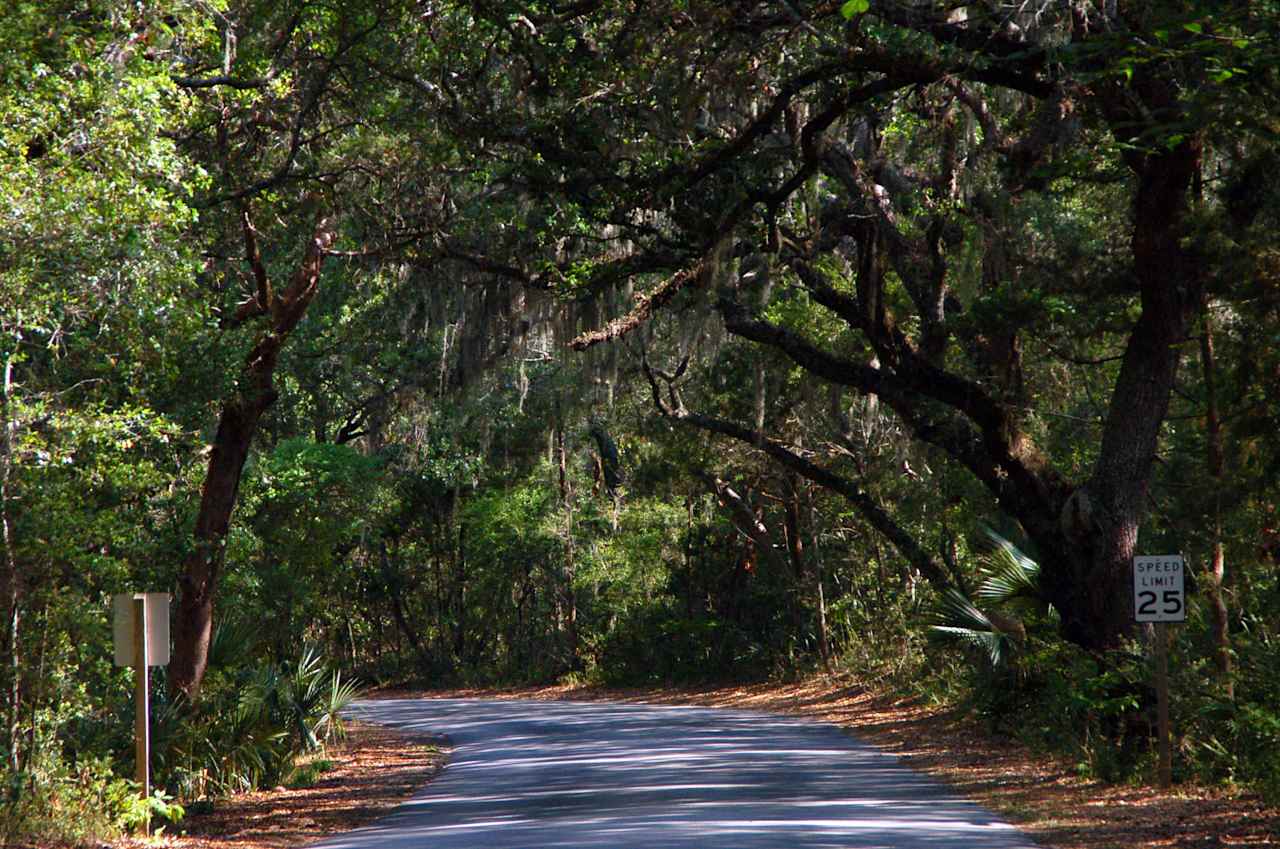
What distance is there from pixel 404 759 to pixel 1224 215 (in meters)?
12.7

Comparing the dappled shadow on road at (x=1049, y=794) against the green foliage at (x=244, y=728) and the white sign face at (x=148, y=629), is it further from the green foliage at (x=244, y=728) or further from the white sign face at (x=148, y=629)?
the green foliage at (x=244, y=728)

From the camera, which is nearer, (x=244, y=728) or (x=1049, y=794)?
(x=1049, y=794)

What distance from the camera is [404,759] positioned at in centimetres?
1980

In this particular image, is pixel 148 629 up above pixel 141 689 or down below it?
above

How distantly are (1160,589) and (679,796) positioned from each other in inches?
188

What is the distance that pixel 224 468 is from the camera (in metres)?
17.6

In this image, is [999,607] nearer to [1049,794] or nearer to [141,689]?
[1049,794]

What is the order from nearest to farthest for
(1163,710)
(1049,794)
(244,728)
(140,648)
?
1. (140,648)
2. (1163,710)
3. (1049,794)
4. (244,728)

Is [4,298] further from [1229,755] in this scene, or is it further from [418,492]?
[418,492]

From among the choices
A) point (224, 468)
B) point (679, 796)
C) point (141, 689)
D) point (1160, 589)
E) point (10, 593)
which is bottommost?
point (679, 796)

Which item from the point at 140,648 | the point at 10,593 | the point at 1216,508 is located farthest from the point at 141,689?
the point at 1216,508

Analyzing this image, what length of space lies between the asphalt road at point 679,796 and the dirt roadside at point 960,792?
16.6 inches

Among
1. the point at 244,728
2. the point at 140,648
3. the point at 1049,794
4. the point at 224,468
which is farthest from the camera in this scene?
the point at 224,468

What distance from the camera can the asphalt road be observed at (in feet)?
34.6
